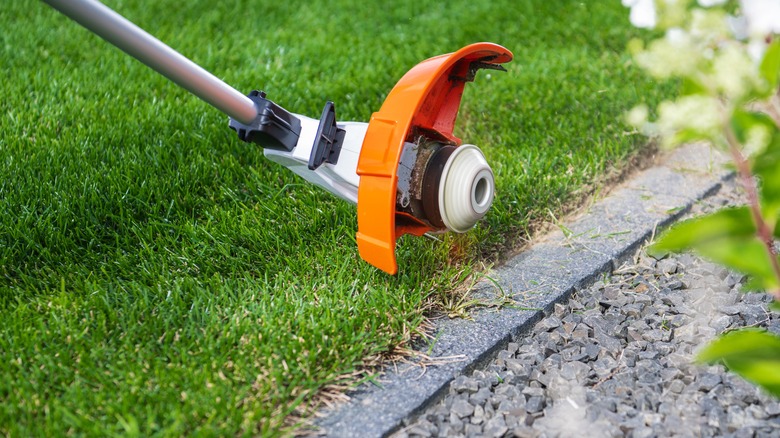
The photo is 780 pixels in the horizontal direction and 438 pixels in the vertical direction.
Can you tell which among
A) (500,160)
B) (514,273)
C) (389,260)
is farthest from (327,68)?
(389,260)

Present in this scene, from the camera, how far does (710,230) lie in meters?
1.16

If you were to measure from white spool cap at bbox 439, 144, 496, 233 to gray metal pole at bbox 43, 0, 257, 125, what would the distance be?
49cm

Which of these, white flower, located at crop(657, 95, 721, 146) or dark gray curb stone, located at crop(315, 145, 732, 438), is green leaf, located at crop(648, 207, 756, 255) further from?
dark gray curb stone, located at crop(315, 145, 732, 438)

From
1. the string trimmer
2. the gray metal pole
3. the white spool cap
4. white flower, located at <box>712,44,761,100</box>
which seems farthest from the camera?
the white spool cap

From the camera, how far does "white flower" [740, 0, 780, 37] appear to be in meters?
1.19

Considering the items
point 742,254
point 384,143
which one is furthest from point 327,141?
point 742,254

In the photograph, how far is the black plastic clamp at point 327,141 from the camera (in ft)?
5.98

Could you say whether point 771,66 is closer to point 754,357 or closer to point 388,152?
point 754,357

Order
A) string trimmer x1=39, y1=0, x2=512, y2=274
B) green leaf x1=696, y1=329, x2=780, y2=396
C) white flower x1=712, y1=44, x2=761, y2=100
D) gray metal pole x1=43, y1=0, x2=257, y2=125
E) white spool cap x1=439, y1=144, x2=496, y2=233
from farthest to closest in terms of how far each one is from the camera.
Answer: white spool cap x1=439, y1=144, x2=496, y2=233
string trimmer x1=39, y1=0, x2=512, y2=274
gray metal pole x1=43, y1=0, x2=257, y2=125
green leaf x1=696, y1=329, x2=780, y2=396
white flower x1=712, y1=44, x2=761, y2=100

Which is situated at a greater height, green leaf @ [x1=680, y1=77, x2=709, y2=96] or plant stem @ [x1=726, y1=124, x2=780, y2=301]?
green leaf @ [x1=680, y1=77, x2=709, y2=96]

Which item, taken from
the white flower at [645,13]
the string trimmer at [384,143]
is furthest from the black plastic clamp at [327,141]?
the white flower at [645,13]

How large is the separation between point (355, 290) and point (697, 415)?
0.86 m

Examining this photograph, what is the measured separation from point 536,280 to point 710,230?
992 mm

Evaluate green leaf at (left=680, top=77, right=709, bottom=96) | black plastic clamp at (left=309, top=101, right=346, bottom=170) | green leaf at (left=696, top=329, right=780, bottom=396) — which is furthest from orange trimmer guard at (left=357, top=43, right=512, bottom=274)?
green leaf at (left=696, top=329, right=780, bottom=396)
